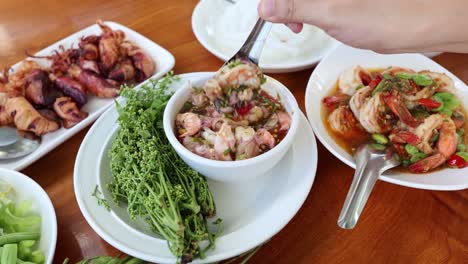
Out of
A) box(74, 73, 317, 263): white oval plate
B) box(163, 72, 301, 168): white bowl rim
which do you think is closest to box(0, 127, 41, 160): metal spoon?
box(74, 73, 317, 263): white oval plate

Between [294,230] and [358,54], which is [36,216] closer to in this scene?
[294,230]

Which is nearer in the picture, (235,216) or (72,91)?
(235,216)

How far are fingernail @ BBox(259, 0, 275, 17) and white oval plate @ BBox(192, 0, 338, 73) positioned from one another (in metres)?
0.40

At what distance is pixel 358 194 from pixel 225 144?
0.40m

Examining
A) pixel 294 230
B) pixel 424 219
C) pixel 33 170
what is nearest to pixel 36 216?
pixel 33 170

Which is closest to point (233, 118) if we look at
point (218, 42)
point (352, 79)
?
point (352, 79)

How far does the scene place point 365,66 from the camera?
1.53 metres

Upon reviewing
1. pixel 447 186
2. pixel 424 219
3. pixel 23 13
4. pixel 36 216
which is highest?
pixel 23 13

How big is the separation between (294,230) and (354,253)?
0.17 m

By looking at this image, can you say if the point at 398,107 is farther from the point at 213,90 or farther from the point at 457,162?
the point at 213,90

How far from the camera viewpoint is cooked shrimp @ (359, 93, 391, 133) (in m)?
1.23

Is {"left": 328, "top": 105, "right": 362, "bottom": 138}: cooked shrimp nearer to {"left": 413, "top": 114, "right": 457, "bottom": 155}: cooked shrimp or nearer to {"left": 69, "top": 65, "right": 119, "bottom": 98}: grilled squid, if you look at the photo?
{"left": 413, "top": 114, "right": 457, "bottom": 155}: cooked shrimp

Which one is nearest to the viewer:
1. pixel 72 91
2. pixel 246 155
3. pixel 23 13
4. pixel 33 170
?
pixel 246 155

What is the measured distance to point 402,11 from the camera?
117 cm
